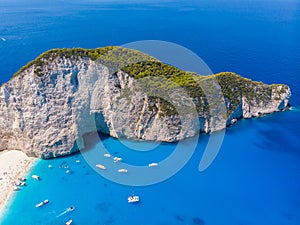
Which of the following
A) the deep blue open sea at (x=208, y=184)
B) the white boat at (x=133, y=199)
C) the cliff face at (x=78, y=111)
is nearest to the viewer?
the deep blue open sea at (x=208, y=184)

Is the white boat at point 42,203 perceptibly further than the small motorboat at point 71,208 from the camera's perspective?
Yes

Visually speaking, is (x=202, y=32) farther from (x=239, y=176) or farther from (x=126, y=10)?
(x=239, y=176)

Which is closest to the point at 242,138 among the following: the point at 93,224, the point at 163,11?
the point at 93,224

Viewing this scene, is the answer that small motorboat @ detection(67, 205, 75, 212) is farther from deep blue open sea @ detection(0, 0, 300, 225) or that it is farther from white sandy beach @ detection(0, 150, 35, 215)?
white sandy beach @ detection(0, 150, 35, 215)

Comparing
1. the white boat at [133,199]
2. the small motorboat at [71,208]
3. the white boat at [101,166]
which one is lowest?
the small motorboat at [71,208]

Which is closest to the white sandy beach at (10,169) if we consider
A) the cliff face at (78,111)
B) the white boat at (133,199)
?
the cliff face at (78,111)

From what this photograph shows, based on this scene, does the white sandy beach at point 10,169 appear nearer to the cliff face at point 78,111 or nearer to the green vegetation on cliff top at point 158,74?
the cliff face at point 78,111

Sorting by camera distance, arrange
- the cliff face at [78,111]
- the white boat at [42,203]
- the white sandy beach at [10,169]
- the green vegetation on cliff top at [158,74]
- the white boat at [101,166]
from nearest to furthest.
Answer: the white boat at [42,203] → the white sandy beach at [10,169] → the white boat at [101,166] → the cliff face at [78,111] → the green vegetation on cliff top at [158,74]
